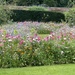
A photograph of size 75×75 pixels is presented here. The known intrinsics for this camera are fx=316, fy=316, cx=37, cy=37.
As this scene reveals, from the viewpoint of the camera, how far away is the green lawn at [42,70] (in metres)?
7.23

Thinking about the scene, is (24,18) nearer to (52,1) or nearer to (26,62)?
(52,1)

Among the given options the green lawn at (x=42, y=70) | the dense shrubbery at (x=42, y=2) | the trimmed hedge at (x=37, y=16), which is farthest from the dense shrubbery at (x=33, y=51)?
the dense shrubbery at (x=42, y=2)

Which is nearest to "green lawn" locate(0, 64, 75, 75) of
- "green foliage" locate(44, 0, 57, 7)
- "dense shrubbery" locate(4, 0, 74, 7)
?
"dense shrubbery" locate(4, 0, 74, 7)

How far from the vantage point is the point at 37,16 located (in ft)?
106

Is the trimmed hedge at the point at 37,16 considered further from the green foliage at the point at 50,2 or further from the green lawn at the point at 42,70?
the green lawn at the point at 42,70

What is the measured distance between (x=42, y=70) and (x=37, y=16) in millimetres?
25041

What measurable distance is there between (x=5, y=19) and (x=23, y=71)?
1281cm

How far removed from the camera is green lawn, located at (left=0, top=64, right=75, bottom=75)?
23.7ft

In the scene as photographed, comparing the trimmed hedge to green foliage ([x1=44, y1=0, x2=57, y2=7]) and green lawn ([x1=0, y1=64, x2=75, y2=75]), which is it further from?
green lawn ([x1=0, y1=64, x2=75, y2=75])

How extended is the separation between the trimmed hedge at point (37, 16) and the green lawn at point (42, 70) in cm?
2398

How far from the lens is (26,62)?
8.37 meters

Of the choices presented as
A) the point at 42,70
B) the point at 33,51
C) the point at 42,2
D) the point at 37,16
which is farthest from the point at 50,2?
the point at 42,70

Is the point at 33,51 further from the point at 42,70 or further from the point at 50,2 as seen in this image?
the point at 50,2

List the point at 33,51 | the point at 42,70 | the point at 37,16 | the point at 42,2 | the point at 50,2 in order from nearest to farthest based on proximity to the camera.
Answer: the point at 42,70 < the point at 33,51 < the point at 37,16 < the point at 50,2 < the point at 42,2
